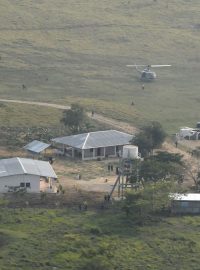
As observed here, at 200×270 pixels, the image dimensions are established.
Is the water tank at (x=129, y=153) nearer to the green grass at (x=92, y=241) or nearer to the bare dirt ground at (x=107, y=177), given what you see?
the bare dirt ground at (x=107, y=177)

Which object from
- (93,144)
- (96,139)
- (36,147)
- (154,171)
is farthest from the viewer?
(96,139)

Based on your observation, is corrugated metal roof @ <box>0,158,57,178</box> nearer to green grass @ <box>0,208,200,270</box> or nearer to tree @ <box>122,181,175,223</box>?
green grass @ <box>0,208,200,270</box>

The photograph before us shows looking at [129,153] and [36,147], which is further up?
[36,147]

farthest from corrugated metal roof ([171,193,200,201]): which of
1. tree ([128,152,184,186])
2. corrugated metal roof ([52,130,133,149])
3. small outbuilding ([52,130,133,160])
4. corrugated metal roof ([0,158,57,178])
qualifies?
corrugated metal roof ([52,130,133,149])

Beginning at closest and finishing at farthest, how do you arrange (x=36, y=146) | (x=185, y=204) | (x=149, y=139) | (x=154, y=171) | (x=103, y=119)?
(x=185, y=204) < (x=154, y=171) < (x=36, y=146) < (x=149, y=139) < (x=103, y=119)

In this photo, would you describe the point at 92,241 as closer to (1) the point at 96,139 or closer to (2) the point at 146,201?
(2) the point at 146,201

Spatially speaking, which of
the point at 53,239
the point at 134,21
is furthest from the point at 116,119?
the point at 134,21

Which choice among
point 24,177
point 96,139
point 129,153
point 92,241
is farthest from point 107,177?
point 92,241
